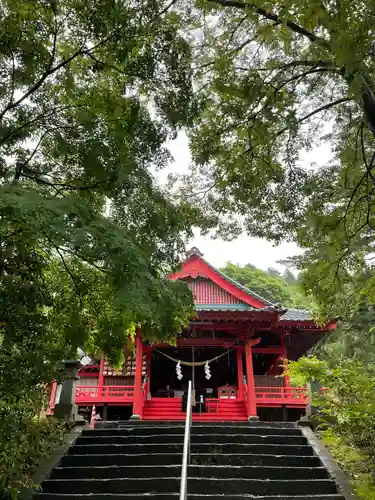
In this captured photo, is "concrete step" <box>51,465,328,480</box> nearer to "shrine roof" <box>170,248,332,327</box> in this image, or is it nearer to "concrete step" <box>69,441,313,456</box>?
"concrete step" <box>69,441,313,456</box>

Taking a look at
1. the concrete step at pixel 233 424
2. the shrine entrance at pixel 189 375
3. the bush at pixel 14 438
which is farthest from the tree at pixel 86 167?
the shrine entrance at pixel 189 375

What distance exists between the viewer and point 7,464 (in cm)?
375

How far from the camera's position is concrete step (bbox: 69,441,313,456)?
6.79 m

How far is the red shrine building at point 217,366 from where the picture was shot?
36.9ft

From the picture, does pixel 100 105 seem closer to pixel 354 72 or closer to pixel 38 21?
pixel 38 21

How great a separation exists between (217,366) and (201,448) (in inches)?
340

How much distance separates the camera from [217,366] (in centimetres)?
1533

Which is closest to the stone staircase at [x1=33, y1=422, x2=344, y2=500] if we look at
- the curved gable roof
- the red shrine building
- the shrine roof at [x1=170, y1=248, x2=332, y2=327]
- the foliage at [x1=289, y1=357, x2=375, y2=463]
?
the foliage at [x1=289, y1=357, x2=375, y2=463]

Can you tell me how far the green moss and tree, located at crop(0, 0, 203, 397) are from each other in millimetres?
3428

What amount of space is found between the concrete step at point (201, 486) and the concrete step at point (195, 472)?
304 millimetres

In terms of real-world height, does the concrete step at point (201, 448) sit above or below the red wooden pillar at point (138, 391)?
below

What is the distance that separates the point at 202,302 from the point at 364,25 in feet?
35.8

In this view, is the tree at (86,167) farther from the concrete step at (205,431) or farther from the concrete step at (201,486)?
the concrete step at (205,431)

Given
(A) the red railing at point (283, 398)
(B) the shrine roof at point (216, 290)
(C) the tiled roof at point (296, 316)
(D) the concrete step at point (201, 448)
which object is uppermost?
(B) the shrine roof at point (216, 290)
